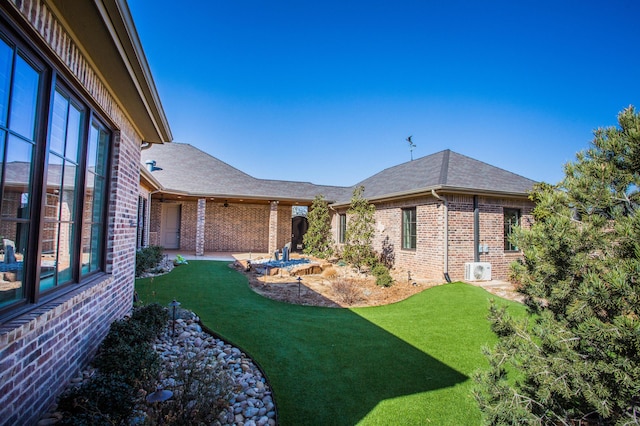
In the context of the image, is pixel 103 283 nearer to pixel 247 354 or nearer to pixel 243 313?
pixel 247 354

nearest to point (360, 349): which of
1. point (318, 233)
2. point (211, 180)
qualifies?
point (318, 233)

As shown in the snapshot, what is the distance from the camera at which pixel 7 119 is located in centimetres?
189

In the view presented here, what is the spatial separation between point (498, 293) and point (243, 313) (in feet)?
22.7

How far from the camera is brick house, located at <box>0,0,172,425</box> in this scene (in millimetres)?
1938

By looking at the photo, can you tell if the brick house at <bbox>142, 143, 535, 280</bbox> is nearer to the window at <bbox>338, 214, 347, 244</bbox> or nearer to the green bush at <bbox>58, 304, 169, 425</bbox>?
the window at <bbox>338, 214, 347, 244</bbox>

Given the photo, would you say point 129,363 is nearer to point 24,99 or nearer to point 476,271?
point 24,99

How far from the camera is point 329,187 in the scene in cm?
2003

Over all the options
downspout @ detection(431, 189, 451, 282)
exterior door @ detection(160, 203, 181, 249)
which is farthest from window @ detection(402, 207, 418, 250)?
exterior door @ detection(160, 203, 181, 249)

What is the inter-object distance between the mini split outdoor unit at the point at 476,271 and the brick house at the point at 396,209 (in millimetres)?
69

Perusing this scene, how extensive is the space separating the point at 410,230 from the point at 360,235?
72.5 inches

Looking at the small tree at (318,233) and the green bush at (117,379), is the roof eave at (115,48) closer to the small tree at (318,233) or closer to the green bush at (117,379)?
the green bush at (117,379)

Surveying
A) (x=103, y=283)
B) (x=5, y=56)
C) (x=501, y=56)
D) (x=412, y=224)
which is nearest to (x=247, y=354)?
(x=103, y=283)

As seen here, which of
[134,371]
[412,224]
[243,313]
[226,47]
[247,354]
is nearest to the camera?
[134,371]

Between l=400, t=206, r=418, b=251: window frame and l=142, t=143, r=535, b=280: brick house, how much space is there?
0.04 meters
